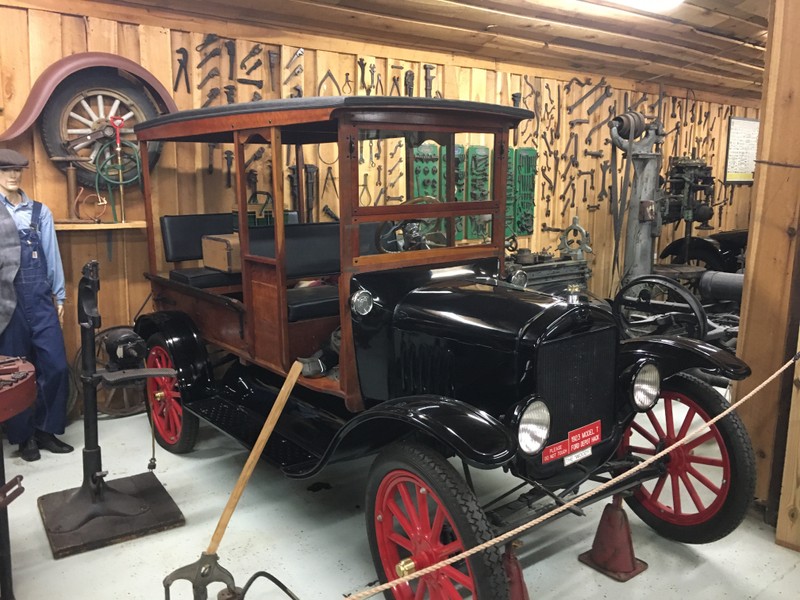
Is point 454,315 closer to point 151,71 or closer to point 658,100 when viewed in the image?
point 151,71

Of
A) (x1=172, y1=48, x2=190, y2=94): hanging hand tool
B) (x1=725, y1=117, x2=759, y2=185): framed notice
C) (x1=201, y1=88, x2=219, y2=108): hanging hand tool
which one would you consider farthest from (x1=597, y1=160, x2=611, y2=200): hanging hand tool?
(x1=172, y1=48, x2=190, y2=94): hanging hand tool

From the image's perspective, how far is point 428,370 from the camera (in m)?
2.65

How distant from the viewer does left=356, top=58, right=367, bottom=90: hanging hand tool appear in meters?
5.21

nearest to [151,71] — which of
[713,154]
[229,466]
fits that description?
[229,466]

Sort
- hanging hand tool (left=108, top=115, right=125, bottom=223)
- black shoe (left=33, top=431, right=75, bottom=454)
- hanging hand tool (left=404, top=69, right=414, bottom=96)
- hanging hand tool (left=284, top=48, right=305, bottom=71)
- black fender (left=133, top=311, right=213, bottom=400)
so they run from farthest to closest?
1. hanging hand tool (left=404, top=69, right=414, bottom=96)
2. hanging hand tool (left=284, top=48, right=305, bottom=71)
3. hanging hand tool (left=108, top=115, right=125, bottom=223)
4. black shoe (left=33, top=431, right=75, bottom=454)
5. black fender (left=133, top=311, right=213, bottom=400)

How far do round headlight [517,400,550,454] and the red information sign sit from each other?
11 centimetres

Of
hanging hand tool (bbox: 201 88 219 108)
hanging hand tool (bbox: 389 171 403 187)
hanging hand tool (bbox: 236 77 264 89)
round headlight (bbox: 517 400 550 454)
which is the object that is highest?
hanging hand tool (bbox: 236 77 264 89)

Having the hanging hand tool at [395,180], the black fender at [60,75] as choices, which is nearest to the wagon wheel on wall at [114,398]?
the black fender at [60,75]

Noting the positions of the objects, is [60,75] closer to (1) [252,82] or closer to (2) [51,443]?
(1) [252,82]

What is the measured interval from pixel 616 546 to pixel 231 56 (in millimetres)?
→ 3975

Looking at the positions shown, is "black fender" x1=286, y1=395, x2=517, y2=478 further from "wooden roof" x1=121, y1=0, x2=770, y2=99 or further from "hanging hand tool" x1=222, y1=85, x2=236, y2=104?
"wooden roof" x1=121, y1=0, x2=770, y2=99

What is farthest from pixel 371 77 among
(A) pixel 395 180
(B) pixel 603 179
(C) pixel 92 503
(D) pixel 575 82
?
(C) pixel 92 503

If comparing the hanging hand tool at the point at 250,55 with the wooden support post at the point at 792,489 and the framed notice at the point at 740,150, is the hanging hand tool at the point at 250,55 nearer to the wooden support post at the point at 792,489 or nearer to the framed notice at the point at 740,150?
the wooden support post at the point at 792,489

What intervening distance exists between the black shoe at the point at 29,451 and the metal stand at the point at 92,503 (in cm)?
66
